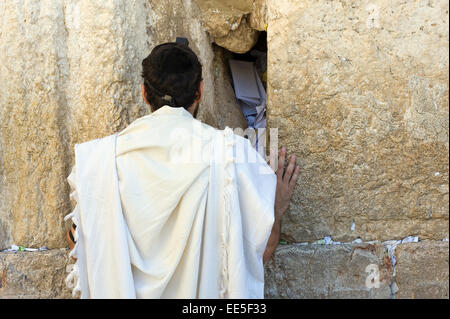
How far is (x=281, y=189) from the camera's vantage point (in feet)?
8.45

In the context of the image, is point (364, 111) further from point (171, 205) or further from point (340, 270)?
point (171, 205)

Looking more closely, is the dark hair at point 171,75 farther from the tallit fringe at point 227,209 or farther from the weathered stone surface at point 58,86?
the weathered stone surface at point 58,86

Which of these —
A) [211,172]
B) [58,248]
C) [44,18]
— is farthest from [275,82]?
[58,248]

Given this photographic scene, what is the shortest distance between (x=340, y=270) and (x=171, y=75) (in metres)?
1.27

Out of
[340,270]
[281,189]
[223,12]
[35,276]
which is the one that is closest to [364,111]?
[281,189]

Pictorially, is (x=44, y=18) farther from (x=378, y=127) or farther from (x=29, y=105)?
(x=378, y=127)

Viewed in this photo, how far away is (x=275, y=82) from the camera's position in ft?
8.62

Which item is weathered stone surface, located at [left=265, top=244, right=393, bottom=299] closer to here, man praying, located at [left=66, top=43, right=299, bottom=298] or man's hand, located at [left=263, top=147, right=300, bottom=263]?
man's hand, located at [left=263, top=147, right=300, bottom=263]

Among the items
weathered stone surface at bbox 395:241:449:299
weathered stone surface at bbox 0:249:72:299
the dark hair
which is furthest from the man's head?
weathered stone surface at bbox 395:241:449:299

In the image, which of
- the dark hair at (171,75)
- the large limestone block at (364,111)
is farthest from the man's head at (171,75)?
the large limestone block at (364,111)

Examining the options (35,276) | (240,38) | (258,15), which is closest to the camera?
(35,276)

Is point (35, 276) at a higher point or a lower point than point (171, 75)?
lower

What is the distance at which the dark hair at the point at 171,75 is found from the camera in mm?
2170

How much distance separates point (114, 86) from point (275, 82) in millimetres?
838
